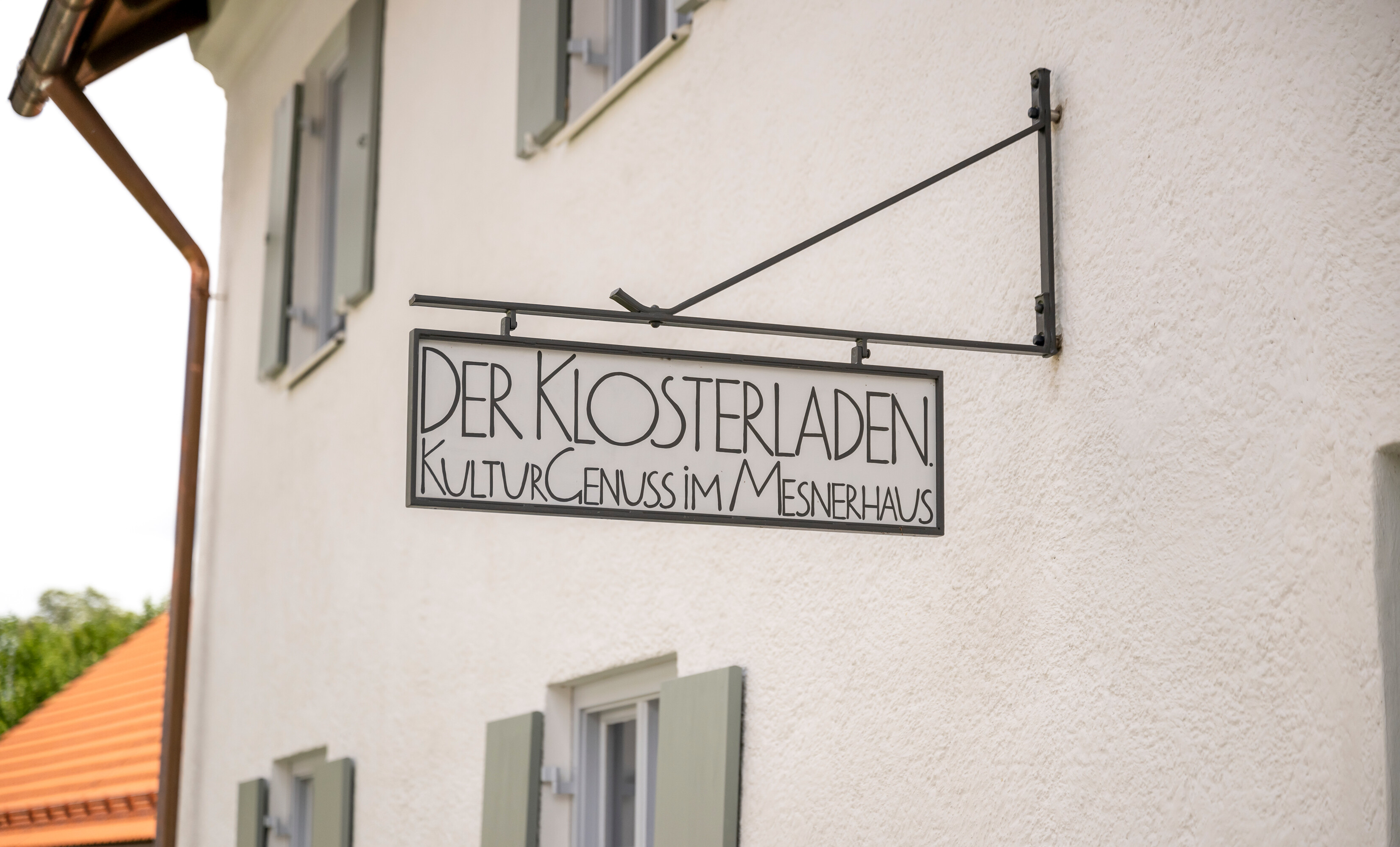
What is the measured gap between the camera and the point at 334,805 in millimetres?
6020

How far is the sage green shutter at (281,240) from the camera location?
7633 millimetres

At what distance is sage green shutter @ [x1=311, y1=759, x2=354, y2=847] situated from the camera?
5.91 metres

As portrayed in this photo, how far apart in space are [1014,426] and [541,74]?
2531mm

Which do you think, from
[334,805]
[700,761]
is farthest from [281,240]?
[700,761]

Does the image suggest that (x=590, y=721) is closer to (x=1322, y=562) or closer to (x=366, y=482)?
(x=366, y=482)

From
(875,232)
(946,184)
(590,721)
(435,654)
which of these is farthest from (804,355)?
(435,654)

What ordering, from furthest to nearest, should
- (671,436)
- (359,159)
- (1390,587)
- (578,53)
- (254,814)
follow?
(254,814) → (359,159) → (578,53) → (671,436) → (1390,587)

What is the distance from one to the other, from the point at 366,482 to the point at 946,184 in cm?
353

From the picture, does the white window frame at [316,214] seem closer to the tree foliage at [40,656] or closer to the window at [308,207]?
the window at [308,207]

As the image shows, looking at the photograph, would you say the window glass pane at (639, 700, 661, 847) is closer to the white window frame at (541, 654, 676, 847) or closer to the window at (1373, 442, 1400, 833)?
the white window frame at (541, 654, 676, 847)

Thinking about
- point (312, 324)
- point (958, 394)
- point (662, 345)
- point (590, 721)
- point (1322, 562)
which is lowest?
→ point (590, 721)

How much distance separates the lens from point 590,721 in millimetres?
4645

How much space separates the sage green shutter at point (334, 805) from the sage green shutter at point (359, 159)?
6.05 feet

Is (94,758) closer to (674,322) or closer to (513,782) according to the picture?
(513,782)
